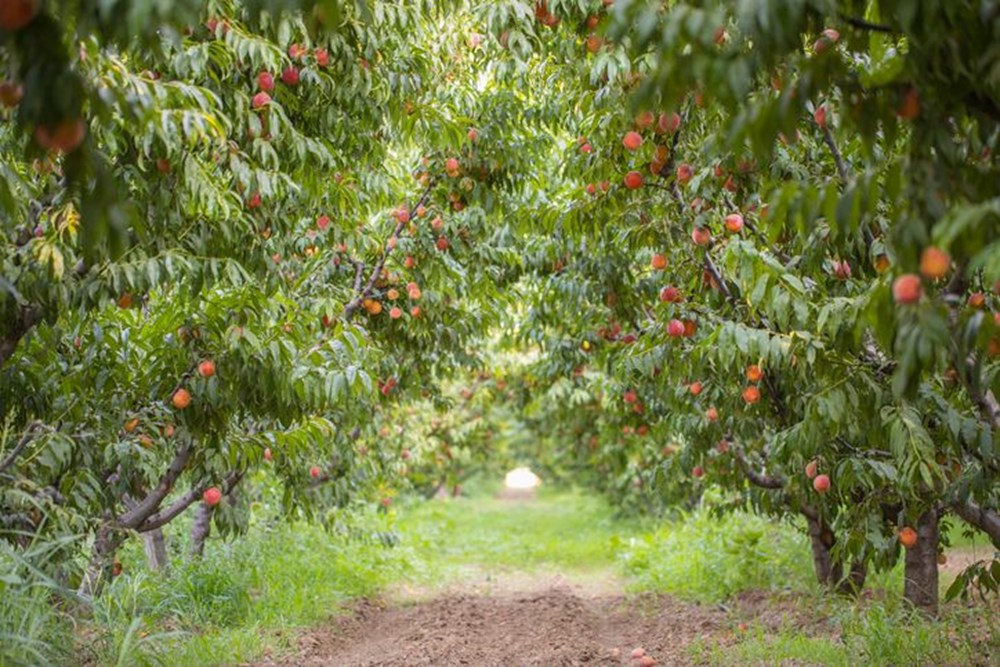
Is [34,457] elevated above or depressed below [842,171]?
below

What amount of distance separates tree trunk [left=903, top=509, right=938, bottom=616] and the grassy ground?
0.13 meters

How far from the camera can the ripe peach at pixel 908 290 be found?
2156 mm

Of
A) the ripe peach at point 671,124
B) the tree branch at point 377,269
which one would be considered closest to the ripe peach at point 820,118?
the ripe peach at point 671,124

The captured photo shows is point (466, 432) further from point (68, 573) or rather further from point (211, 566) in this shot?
point (68, 573)

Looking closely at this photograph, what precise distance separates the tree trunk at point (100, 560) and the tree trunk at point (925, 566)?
4.52 meters

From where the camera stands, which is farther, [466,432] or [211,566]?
[466,432]

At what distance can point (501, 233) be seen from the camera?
7.21 m

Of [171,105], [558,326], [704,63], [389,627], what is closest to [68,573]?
[171,105]

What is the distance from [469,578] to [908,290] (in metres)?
9.50

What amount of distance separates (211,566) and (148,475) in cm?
162

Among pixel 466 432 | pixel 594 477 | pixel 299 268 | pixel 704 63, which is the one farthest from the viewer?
pixel 594 477

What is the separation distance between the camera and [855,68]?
11.4 feet

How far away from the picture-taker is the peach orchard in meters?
2.30

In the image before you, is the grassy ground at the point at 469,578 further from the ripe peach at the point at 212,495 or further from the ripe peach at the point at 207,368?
the ripe peach at the point at 207,368
